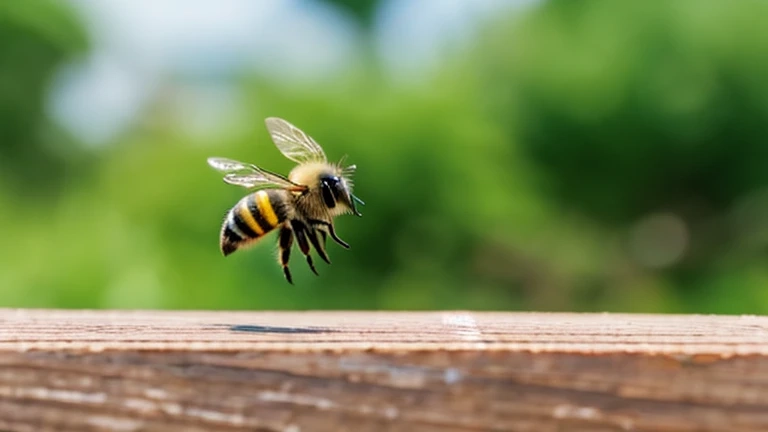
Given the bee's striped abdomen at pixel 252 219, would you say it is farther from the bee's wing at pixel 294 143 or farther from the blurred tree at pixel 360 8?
the blurred tree at pixel 360 8

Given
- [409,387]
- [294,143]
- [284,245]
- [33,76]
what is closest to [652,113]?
[294,143]

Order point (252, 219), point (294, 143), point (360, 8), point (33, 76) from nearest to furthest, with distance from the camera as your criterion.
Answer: point (252, 219), point (294, 143), point (360, 8), point (33, 76)

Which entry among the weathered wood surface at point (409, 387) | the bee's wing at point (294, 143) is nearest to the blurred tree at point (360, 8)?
the bee's wing at point (294, 143)

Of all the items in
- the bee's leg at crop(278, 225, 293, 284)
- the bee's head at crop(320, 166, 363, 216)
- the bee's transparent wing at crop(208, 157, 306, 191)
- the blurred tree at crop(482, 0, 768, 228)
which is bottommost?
the blurred tree at crop(482, 0, 768, 228)

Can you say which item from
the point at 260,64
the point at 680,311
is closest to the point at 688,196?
the point at 680,311

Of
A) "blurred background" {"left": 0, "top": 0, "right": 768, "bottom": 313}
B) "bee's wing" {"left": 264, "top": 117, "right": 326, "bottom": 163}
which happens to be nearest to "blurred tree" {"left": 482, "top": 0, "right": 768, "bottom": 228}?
"blurred background" {"left": 0, "top": 0, "right": 768, "bottom": 313}

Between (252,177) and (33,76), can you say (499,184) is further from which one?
(33,76)

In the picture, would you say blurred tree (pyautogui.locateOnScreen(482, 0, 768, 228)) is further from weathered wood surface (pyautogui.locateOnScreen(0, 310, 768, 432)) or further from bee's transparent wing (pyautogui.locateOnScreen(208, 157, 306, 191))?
weathered wood surface (pyautogui.locateOnScreen(0, 310, 768, 432))
